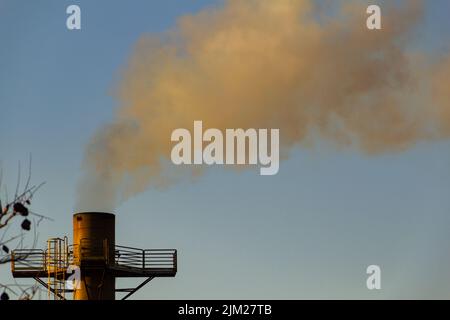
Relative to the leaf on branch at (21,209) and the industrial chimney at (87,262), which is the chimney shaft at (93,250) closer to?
the industrial chimney at (87,262)

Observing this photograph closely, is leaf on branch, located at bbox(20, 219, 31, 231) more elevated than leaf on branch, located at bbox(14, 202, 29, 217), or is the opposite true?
leaf on branch, located at bbox(14, 202, 29, 217)

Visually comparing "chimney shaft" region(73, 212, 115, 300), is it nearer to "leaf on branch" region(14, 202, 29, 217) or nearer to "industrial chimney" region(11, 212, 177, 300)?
"industrial chimney" region(11, 212, 177, 300)

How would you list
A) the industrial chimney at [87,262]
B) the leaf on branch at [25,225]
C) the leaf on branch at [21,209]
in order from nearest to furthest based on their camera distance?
the leaf on branch at [25,225]
the leaf on branch at [21,209]
the industrial chimney at [87,262]

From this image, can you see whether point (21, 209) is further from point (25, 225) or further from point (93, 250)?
point (93, 250)

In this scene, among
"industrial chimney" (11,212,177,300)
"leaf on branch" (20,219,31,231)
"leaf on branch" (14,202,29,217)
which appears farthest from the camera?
"industrial chimney" (11,212,177,300)

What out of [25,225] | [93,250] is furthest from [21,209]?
[93,250]

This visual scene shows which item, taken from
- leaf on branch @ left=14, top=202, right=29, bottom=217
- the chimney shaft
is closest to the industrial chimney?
the chimney shaft

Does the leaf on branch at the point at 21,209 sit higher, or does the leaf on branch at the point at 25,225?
the leaf on branch at the point at 21,209

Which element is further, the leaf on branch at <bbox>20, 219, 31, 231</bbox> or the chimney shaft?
the chimney shaft

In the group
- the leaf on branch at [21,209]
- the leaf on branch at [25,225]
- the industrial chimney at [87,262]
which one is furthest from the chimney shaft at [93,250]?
the leaf on branch at [25,225]

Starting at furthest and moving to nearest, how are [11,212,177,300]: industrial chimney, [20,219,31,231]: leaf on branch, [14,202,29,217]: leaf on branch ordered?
[11,212,177,300]: industrial chimney, [14,202,29,217]: leaf on branch, [20,219,31,231]: leaf on branch
